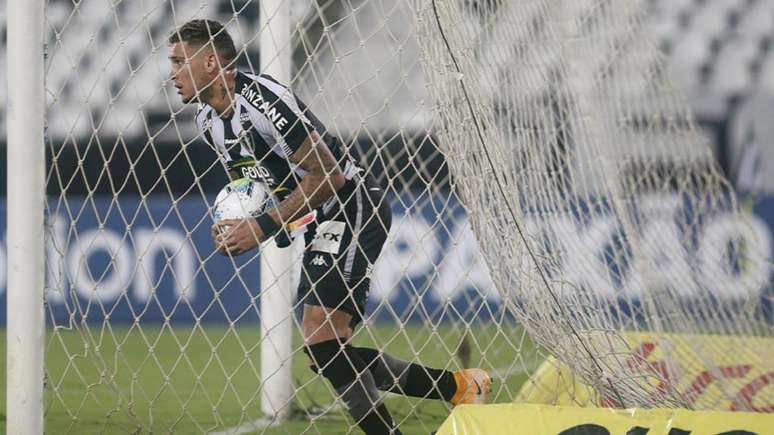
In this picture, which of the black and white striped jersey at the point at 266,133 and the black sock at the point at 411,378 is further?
the black sock at the point at 411,378

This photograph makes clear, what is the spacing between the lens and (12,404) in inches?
137

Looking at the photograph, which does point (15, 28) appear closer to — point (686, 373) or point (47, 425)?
point (47, 425)

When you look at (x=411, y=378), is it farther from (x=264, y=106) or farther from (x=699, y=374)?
(x=699, y=374)

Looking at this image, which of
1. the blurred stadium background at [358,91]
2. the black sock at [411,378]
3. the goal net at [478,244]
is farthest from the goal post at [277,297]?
the blurred stadium background at [358,91]

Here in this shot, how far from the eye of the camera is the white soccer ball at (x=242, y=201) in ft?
11.5

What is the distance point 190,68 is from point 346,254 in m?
0.72

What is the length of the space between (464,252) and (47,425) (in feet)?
11.3

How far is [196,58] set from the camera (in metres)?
3.56

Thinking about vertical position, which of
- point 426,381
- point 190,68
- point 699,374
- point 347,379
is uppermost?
point 190,68

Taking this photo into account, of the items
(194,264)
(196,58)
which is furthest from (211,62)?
(194,264)

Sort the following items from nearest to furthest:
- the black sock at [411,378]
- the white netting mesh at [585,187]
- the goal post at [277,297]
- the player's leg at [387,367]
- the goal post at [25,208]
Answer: the white netting mesh at [585,187] → the goal post at [25,208] → the player's leg at [387,367] → the black sock at [411,378] → the goal post at [277,297]

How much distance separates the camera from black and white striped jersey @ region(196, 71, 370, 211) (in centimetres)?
345

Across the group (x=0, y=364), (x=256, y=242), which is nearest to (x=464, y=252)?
(x=0, y=364)

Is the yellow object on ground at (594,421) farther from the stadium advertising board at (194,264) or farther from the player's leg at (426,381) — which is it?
the stadium advertising board at (194,264)
